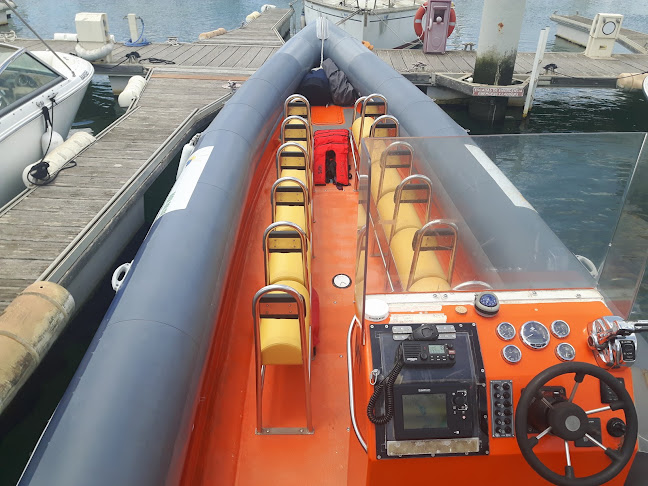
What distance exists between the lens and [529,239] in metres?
2.38

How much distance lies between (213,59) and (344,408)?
9.01 metres

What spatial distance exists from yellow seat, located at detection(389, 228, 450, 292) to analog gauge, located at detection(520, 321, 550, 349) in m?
0.44

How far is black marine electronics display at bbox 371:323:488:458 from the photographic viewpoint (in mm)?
1788

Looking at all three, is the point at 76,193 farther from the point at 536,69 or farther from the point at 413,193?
the point at 536,69

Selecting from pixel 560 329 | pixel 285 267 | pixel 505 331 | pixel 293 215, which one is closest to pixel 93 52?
pixel 293 215

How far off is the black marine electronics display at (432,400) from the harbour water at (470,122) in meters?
0.83

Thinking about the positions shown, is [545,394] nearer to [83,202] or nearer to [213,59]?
[83,202]

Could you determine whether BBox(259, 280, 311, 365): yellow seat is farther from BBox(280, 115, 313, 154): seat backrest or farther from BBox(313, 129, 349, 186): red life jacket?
BBox(280, 115, 313, 154): seat backrest

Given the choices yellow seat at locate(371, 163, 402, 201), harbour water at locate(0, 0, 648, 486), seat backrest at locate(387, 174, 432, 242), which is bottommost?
harbour water at locate(0, 0, 648, 486)

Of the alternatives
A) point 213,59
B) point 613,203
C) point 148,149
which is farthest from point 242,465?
point 213,59

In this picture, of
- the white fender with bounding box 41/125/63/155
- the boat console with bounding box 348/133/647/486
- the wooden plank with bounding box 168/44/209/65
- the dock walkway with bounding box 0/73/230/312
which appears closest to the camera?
the boat console with bounding box 348/133/647/486

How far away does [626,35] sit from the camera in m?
14.3

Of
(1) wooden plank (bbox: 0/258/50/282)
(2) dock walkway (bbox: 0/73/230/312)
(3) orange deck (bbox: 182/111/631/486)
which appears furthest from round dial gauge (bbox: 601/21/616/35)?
(1) wooden plank (bbox: 0/258/50/282)

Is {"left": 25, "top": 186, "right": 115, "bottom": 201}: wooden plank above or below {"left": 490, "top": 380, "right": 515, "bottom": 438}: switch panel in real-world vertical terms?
below
